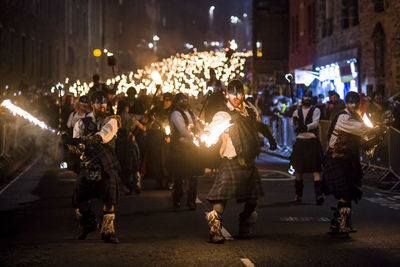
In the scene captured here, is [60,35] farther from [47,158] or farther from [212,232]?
[212,232]

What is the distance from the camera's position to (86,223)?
34.3 ft

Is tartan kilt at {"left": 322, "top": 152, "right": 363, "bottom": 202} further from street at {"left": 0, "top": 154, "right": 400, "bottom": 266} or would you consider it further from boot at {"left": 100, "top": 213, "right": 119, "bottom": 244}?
boot at {"left": 100, "top": 213, "right": 119, "bottom": 244}

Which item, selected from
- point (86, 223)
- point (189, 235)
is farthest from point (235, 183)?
point (86, 223)

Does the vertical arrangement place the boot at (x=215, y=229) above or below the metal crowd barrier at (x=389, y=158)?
below

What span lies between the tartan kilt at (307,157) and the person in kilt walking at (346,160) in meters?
3.66

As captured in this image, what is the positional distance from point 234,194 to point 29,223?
3.32 m

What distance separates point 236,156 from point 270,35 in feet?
164

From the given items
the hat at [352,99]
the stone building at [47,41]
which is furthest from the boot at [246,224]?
the stone building at [47,41]

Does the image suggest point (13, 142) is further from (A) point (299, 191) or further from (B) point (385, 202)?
(B) point (385, 202)

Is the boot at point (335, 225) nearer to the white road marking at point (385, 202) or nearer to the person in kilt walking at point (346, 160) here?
the person in kilt walking at point (346, 160)

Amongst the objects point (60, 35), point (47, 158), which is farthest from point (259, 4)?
point (47, 158)

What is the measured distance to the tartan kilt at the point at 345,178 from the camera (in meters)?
10.7

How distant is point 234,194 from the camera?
1026cm

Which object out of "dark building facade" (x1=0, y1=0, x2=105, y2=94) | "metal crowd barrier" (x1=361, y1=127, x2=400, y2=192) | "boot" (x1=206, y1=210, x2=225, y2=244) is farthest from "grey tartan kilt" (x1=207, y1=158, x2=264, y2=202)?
"dark building facade" (x1=0, y1=0, x2=105, y2=94)
